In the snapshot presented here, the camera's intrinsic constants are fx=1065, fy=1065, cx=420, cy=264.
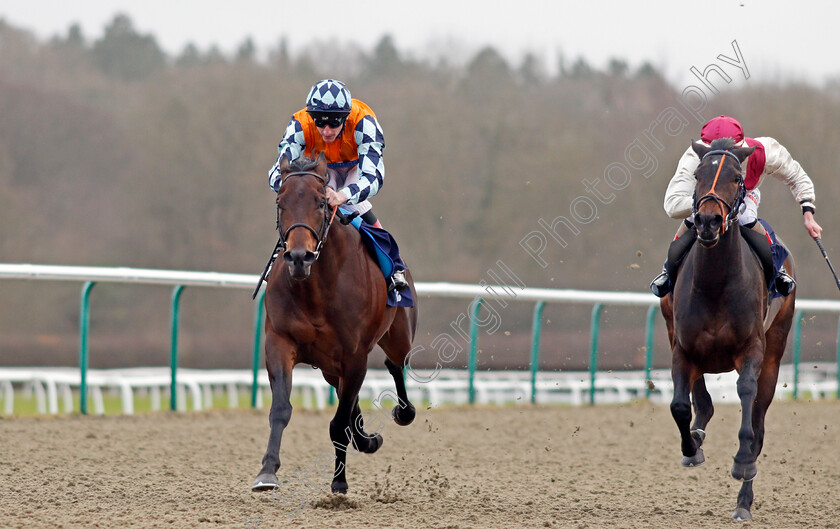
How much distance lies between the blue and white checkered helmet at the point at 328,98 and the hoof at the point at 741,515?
9.69 ft

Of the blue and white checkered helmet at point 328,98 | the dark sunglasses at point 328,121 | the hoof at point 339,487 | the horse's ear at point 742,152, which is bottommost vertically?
the hoof at point 339,487

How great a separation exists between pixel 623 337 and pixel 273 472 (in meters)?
9.39

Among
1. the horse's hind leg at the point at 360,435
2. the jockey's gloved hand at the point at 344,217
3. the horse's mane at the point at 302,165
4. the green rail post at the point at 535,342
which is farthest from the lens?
the green rail post at the point at 535,342

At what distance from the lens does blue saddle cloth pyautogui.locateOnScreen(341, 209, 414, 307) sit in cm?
597

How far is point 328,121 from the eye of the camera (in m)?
5.68

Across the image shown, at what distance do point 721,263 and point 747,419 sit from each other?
826mm

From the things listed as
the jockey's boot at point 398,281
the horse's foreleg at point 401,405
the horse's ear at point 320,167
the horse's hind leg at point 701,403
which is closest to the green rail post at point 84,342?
the horse's foreleg at point 401,405

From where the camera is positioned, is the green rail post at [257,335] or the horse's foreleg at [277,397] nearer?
the horse's foreleg at [277,397]

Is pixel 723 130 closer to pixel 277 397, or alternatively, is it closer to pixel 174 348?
pixel 277 397

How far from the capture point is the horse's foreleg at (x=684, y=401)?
5.79 meters

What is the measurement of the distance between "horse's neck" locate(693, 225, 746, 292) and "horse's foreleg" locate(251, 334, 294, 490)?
2.23 metres

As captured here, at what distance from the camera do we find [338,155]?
6.00 m

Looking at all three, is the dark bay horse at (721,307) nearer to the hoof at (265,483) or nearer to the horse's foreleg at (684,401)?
the horse's foreleg at (684,401)

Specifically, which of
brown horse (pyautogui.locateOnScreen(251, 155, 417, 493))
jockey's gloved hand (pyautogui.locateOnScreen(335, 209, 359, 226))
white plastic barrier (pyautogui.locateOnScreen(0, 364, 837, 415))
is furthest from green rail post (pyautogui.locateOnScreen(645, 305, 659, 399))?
jockey's gloved hand (pyautogui.locateOnScreen(335, 209, 359, 226))
